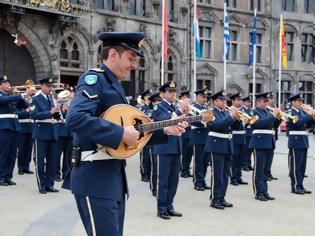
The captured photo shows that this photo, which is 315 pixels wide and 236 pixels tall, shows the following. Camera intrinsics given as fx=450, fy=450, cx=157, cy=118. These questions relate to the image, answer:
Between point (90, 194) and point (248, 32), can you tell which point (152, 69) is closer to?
point (248, 32)

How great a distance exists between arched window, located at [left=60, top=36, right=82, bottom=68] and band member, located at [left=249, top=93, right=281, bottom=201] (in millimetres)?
13728

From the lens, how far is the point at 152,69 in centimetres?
2400

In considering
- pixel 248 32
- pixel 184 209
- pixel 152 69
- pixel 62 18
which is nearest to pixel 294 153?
pixel 184 209

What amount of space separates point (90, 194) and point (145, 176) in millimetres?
6944

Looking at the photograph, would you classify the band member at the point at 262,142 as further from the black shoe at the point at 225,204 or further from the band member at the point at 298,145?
the black shoe at the point at 225,204

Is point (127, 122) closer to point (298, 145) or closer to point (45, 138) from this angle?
point (45, 138)

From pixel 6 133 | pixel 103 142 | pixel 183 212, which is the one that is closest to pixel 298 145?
pixel 183 212

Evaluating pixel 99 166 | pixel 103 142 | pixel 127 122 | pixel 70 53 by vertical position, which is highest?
pixel 70 53

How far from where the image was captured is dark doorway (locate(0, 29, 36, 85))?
19.2 meters

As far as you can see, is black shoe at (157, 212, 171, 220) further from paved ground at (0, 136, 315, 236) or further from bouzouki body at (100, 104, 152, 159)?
bouzouki body at (100, 104, 152, 159)

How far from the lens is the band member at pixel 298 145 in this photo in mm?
9109

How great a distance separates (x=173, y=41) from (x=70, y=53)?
6.77 metres

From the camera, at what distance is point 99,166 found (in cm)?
337

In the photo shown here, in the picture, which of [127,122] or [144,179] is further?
[144,179]
